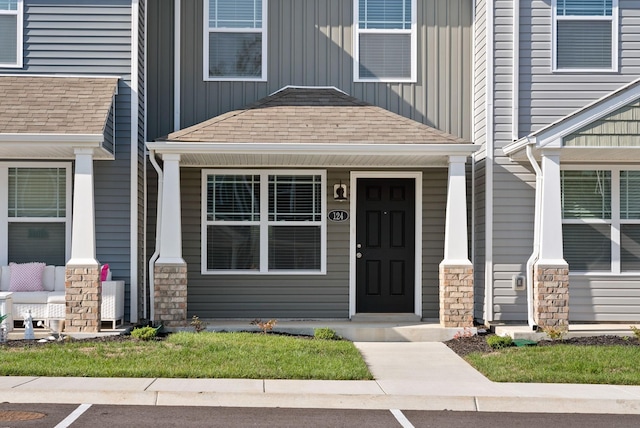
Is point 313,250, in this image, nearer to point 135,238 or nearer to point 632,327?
point 135,238

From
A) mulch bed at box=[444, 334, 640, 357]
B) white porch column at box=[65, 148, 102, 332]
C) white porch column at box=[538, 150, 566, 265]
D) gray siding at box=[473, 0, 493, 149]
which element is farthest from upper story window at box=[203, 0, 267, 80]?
mulch bed at box=[444, 334, 640, 357]

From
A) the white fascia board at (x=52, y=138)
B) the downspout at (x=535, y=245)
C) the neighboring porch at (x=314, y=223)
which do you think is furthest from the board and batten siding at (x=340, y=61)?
the white fascia board at (x=52, y=138)

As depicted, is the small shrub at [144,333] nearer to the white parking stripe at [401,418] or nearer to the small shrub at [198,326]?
the small shrub at [198,326]

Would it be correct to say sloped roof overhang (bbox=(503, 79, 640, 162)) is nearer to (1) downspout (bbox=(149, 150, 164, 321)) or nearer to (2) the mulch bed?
(2) the mulch bed

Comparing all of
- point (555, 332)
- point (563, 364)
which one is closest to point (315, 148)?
point (555, 332)

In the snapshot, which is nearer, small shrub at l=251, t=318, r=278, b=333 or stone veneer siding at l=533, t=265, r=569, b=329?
stone veneer siding at l=533, t=265, r=569, b=329

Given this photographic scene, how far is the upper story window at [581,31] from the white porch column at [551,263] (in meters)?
2.17

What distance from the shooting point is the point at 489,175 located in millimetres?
13383

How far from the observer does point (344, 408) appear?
849 centimetres

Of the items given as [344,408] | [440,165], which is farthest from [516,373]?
[440,165]

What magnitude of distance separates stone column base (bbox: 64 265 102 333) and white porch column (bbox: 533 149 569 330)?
6.25 m

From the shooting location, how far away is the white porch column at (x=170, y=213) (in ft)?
41.2

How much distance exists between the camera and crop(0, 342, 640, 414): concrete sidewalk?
8.48m

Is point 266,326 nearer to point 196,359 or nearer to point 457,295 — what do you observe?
point 196,359
